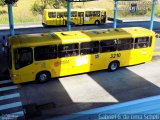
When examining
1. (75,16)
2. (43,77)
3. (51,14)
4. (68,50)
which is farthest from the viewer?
(75,16)

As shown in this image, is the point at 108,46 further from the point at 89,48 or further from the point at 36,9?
the point at 36,9

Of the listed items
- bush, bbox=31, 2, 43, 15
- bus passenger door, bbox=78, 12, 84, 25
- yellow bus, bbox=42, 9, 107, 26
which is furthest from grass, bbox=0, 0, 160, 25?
bus passenger door, bbox=78, 12, 84, 25

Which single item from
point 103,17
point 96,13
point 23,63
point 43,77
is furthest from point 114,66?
point 103,17

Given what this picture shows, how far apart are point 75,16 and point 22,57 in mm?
22967

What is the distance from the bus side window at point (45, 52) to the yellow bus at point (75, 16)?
20.9 meters

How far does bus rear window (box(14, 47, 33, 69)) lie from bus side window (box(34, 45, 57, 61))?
38cm

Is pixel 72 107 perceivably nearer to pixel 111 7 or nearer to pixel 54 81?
pixel 54 81

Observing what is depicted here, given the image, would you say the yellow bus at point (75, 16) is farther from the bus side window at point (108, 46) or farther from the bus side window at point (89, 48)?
the bus side window at point (89, 48)

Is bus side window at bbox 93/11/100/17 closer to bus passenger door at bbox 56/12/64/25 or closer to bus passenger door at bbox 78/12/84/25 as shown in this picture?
bus passenger door at bbox 78/12/84/25

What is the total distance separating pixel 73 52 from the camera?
1697 cm

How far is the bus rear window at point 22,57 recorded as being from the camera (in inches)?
600

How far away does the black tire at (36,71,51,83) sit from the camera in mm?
16359

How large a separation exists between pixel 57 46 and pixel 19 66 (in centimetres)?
272

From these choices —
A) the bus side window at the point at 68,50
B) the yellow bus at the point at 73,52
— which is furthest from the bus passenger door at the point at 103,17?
the bus side window at the point at 68,50
